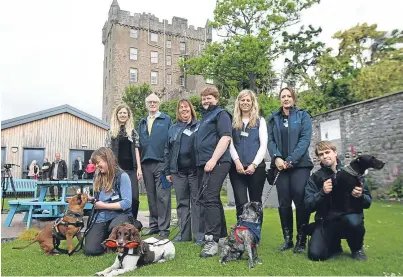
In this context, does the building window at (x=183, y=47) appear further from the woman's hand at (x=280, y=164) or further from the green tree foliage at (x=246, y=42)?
the woman's hand at (x=280, y=164)

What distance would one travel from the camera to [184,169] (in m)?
4.49

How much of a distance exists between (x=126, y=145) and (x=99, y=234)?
149 cm

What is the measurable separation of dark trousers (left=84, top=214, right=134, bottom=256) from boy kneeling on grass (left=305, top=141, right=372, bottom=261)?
2042mm

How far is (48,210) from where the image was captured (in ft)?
20.6

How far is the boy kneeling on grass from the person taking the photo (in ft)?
11.6

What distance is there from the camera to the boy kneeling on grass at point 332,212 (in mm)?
3535

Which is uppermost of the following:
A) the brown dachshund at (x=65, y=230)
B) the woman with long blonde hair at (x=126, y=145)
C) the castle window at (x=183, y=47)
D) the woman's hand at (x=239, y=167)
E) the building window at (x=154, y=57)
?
the castle window at (x=183, y=47)

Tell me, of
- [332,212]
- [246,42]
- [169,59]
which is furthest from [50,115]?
A: [169,59]

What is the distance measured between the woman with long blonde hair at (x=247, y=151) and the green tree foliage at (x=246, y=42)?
1920cm

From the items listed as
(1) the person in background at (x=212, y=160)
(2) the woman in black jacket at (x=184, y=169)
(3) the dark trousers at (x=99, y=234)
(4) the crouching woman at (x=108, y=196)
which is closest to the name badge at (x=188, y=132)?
(2) the woman in black jacket at (x=184, y=169)

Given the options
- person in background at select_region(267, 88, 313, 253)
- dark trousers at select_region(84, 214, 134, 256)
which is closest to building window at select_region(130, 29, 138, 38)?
person in background at select_region(267, 88, 313, 253)

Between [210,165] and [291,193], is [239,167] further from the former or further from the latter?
[291,193]

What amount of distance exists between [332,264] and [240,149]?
1.55 m

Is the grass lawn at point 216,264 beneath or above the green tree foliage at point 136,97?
beneath
